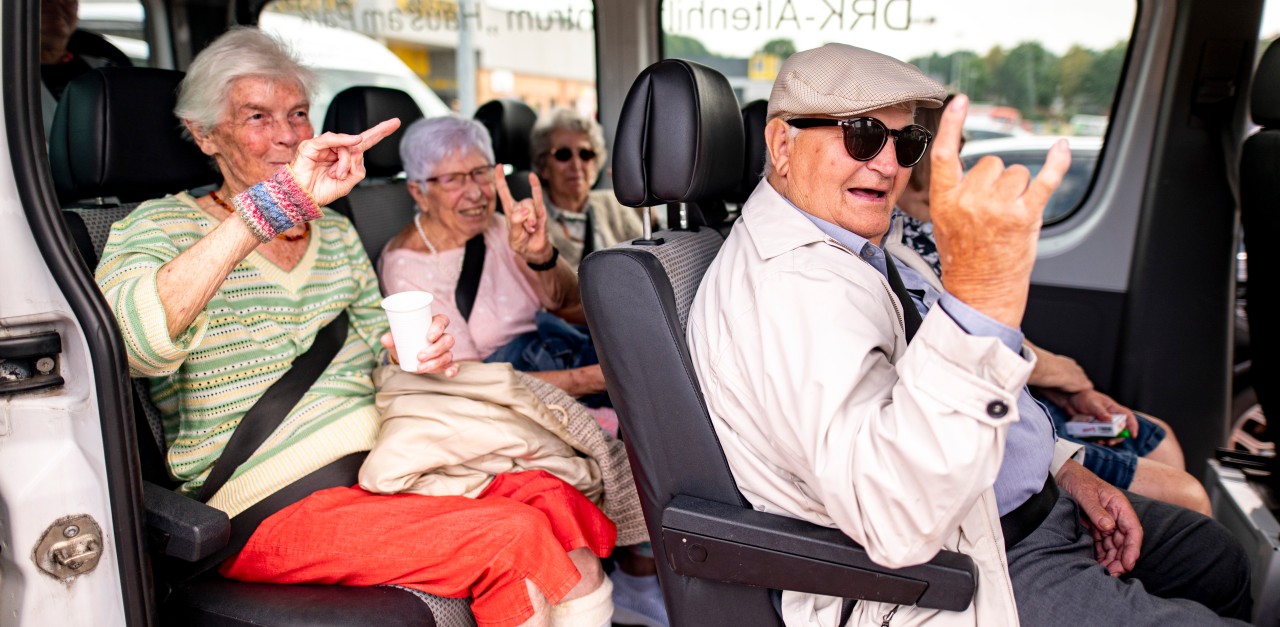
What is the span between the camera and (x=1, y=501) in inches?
49.9

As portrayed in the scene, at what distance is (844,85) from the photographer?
1.51 metres

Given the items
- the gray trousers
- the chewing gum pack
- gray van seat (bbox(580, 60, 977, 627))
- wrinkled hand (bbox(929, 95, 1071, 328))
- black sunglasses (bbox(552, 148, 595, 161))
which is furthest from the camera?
black sunglasses (bbox(552, 148, 595, 161))

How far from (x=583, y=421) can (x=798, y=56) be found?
951 mm

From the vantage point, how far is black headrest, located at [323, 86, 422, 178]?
2676 mm

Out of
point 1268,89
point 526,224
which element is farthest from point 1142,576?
point 526,224

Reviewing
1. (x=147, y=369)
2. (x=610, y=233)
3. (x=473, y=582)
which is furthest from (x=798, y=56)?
(x=610, y=233)

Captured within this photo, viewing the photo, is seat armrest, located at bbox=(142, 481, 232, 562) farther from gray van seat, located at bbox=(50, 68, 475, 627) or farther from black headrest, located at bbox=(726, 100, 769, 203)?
black headrest, located at bbox=(726, 100, 769, 203)

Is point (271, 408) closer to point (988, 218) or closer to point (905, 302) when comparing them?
point (905, 302)

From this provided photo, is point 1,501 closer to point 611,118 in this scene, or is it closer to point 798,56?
point 798,56

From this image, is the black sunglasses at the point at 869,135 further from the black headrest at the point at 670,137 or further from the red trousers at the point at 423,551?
the red trousers at the point at 423,551

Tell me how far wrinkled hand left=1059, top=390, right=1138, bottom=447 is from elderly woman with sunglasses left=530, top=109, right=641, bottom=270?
1785mm

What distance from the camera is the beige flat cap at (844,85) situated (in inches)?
58.7

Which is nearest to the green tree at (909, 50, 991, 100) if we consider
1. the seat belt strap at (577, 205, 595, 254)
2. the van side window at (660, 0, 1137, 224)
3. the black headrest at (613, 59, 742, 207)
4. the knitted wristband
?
the van side window at (660, 0, 1137, 224)

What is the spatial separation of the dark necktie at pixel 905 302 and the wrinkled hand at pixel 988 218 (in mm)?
389
